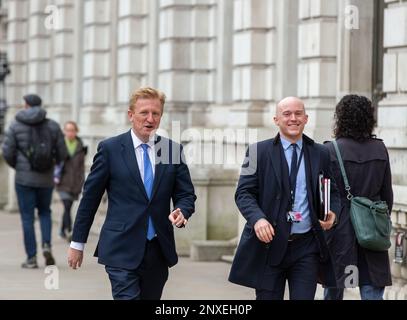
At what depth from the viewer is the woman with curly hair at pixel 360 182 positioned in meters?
9.52

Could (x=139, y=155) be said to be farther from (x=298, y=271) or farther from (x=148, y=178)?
(x=298, y=271)

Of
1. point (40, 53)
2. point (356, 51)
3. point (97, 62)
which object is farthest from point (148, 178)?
point (40, 53)

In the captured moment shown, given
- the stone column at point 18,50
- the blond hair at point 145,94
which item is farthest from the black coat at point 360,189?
the stone column at point 18,50

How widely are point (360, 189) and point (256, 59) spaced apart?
Result: 26.6 ft

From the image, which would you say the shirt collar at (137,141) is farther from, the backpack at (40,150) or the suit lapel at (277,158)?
the backpack at (40,150)

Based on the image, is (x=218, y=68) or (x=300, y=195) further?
(x=218, y=68)

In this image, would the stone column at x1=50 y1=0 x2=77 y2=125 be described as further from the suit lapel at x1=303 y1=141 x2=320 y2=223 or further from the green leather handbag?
the suit lapel at x1=303 y1=141 x2=320 y2=223

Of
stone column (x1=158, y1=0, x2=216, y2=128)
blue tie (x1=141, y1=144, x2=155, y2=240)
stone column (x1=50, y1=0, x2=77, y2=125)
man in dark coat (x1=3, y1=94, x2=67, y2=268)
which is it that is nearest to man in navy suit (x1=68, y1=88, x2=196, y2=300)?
blue tie (x1=141, y1=144, x2=155, y2=240)

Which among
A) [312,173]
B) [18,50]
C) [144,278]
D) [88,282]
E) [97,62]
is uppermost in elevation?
[18,50]

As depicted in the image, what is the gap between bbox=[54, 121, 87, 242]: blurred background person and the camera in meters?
19.4

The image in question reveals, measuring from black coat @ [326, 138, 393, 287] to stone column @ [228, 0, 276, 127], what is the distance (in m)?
7.80

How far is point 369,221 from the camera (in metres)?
9.49

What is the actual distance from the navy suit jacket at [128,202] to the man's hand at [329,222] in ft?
2.76

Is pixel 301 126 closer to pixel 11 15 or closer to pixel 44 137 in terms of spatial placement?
pixel 44 137
